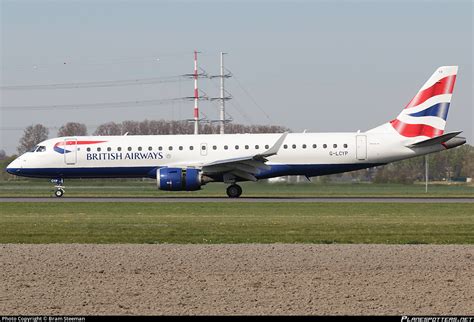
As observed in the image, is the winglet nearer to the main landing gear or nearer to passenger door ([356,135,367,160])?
passenger door ([356,135,367,160])

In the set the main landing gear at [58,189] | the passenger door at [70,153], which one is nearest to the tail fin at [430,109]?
the passenger door at [70,153]

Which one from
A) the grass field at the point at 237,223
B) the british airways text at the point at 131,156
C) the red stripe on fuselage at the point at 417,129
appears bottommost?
the grass field at the point at 237,223

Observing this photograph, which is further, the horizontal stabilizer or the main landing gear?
the main landing gear

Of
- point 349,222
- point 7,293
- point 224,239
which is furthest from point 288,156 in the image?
point 7,293

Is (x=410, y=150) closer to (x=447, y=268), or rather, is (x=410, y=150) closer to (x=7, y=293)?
(x=447, y=268)

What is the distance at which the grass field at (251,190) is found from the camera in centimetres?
4800

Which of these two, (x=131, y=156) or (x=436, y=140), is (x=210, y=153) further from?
(x=436, y=140)

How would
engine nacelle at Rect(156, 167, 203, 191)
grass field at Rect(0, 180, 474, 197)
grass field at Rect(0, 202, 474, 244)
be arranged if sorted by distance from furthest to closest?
1. grass field at Rect(0, 180, 474, 197)
2. engine nacelle at Rect(156, 167, 203, 191)
3. grass field at Rect(0, 202, 474, 244)

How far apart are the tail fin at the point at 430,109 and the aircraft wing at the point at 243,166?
6.20 meters

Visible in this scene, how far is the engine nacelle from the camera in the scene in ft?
133

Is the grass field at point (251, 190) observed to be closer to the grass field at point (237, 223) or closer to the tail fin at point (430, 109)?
the tail fin at point (430, 109)

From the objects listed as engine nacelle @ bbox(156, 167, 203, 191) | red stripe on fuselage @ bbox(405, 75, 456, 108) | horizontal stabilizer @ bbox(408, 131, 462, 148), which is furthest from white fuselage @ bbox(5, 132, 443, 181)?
red stripe on fuselage @ bbox(405, 75, 456, 108)

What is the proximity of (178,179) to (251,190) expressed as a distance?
921cm

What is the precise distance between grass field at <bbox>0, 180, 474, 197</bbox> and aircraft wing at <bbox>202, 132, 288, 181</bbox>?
4585 mm
